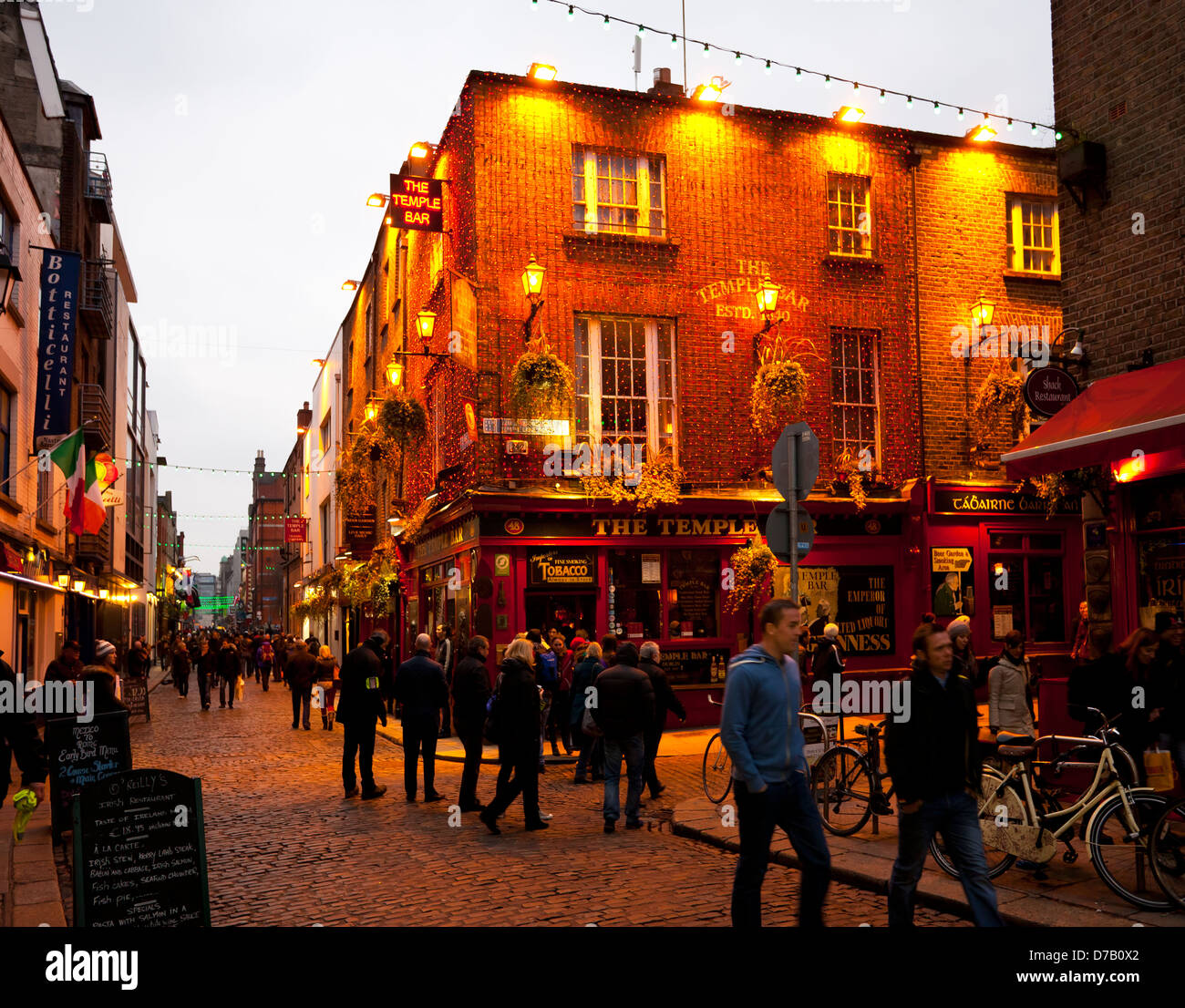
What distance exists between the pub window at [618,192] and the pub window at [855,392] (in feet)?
13.8

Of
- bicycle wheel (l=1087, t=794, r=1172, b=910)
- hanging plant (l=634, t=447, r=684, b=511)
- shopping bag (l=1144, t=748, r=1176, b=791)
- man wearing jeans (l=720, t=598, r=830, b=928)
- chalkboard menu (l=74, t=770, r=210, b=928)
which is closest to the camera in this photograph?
chalkboard menu (l=74, t=770, r=210, b=928)

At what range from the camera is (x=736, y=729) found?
5.91m

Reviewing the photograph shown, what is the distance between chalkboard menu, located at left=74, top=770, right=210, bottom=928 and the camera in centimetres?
542

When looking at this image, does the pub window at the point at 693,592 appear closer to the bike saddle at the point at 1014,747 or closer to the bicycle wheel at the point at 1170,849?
the bike saddle at the point at 1014,747

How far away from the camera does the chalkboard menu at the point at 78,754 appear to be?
9.70 meters

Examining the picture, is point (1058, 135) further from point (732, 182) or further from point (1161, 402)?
point (732, 182)

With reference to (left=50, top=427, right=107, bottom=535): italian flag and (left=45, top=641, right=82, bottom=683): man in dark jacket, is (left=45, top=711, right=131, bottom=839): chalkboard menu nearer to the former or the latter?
(left=45, top=641, right=82, bottom=683): man in dark jacket

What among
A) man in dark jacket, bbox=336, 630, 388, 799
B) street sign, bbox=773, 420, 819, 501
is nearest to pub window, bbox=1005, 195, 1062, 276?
street sign, bbox=773, 420, 819, 501

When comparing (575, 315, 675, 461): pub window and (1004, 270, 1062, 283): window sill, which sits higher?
(1004, 270, 1062, 283): window sill

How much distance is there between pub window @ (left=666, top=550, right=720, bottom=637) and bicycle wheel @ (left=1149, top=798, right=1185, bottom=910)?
1284 centimetres

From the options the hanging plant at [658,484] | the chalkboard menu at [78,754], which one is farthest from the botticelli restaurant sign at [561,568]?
the chalkboard menu at [78,754]

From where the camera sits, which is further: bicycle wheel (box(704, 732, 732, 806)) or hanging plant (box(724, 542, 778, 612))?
hanging plant (box(724, 542, 778, 612))
